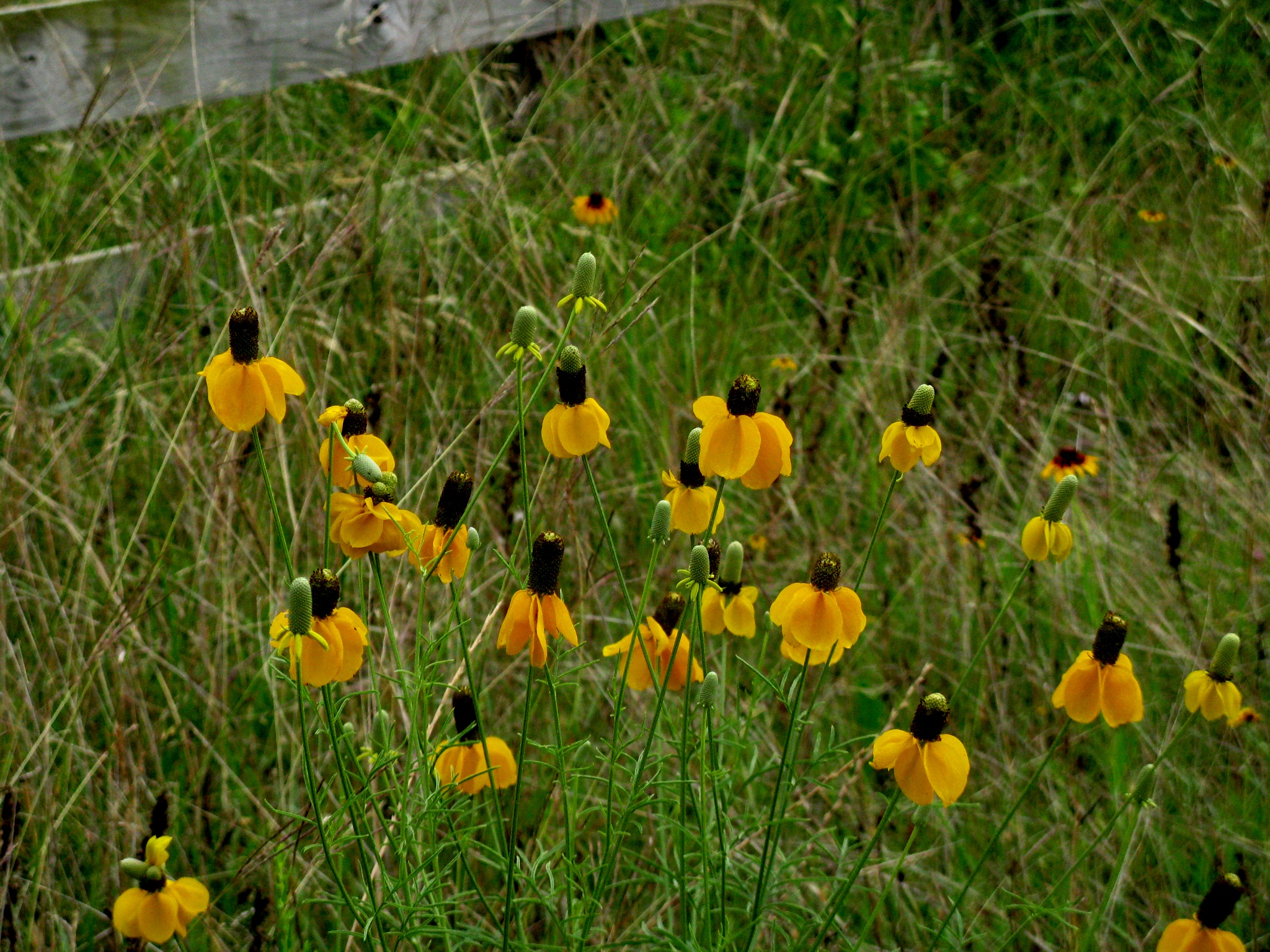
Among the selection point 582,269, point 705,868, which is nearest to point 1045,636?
point 705,868

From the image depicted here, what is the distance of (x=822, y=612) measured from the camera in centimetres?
115

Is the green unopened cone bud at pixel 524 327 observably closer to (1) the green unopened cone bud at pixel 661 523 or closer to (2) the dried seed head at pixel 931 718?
(1) the green unopened cone bud at pixel 661 523

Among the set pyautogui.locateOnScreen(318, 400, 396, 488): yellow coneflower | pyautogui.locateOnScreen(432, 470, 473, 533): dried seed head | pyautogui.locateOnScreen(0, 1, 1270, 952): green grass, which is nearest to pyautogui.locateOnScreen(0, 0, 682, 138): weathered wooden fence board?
pyautogui.locateOnScreen(0, 1, 1270, 952): green grass

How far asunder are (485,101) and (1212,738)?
9.51ft

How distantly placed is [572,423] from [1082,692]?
25.7 inches

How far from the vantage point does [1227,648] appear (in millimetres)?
1229

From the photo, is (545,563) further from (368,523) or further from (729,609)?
(729,609)

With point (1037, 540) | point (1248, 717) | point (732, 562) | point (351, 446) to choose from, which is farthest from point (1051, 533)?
point (1248, 717)

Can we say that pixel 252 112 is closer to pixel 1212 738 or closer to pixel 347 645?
pixel 347 645

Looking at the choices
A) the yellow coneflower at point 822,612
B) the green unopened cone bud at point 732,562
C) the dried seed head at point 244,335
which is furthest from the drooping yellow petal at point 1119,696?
the dried seed head at point 244,335

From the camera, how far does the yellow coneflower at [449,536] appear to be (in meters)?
1.20

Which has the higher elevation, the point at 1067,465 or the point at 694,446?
the point at 694,446

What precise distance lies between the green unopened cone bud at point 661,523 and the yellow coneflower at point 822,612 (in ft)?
0.45

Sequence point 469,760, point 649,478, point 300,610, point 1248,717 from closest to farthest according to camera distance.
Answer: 1. point 300,610
2. point 469,760
3. point 1248,717
4. point 649,478
